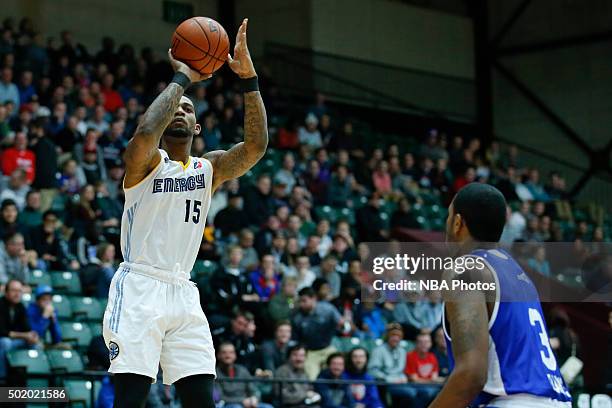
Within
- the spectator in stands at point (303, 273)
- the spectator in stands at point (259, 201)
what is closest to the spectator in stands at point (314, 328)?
the spectator in stands at point (303, 273)

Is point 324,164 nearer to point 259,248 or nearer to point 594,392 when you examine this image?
point 259,248

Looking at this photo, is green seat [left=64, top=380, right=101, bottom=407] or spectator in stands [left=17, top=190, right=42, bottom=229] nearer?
green seat [left=64, top=380, right=101, bottom=407]

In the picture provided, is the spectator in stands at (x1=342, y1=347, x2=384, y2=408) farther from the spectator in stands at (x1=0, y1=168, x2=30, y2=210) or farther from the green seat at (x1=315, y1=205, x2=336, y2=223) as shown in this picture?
the green seat at (x1=315, y1=205, x2=336, y2=223)

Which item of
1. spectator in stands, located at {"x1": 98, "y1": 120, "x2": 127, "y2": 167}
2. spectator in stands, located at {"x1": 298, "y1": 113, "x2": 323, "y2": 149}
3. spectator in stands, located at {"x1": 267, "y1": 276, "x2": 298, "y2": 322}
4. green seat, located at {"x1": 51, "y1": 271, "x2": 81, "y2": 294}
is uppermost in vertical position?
spectator in stands, located at {"x1": 298, "y1": 113, "x2": 323, "y2": 149}

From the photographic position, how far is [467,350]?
394 centimetres

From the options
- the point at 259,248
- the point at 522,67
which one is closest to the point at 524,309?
the point at 259,248

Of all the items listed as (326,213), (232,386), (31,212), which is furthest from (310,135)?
(232,386)

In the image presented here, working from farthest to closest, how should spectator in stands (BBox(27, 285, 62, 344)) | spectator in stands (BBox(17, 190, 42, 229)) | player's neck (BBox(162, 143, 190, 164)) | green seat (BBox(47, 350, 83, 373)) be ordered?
spectator in stands (BBox(17, 190, 42, 229))
spectator in stands (BBox(27, 285, 62, 344))
green seat (BBox(47, 350, 83, 373))
player's neck (BBox(162, 143, 190, 164))

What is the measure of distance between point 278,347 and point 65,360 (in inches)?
96.2

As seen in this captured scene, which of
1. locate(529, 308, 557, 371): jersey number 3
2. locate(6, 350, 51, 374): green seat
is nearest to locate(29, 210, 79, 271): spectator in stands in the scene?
locate(6, 350, 51, 374): green seat

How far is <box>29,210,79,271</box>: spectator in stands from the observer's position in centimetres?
1214

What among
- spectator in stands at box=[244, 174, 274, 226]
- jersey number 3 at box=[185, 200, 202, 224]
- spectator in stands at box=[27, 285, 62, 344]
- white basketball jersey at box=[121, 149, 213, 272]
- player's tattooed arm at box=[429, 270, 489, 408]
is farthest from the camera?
spectator in stands at box=[244, 174, 274, 226]

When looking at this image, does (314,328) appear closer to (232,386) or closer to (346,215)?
(232,386)

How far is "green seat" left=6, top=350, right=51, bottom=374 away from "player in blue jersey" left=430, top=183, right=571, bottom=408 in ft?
22.7
